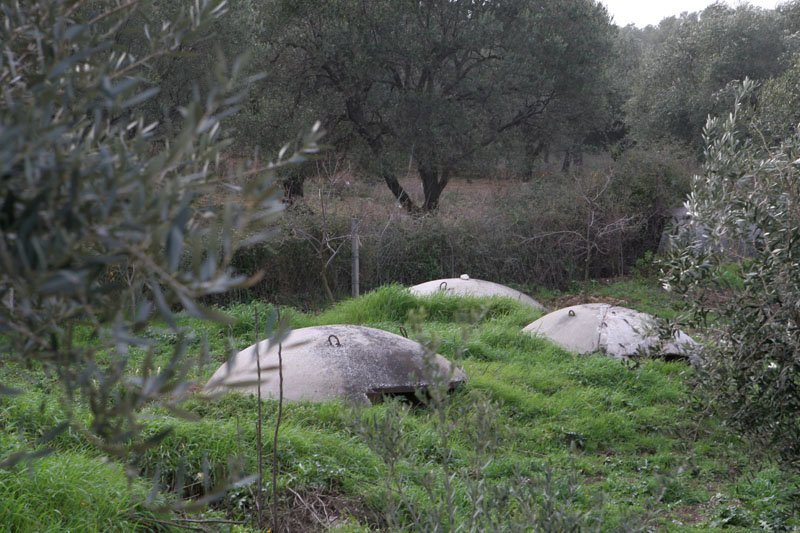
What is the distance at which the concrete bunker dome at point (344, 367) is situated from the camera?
6898 mm

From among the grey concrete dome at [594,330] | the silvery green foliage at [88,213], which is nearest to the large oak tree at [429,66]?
the grey concrete dome at [594,330]

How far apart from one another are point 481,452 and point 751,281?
6.20 ft

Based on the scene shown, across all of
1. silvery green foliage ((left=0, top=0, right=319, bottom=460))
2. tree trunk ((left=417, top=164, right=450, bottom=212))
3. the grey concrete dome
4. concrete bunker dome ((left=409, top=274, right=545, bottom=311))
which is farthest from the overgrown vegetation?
concrete bunker dome ((left=409, top=274, right=545, bottom=311))

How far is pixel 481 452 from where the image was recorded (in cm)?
305

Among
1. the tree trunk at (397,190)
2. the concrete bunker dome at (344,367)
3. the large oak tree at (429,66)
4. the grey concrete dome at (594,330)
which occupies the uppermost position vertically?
the large oak tree at (429,66)

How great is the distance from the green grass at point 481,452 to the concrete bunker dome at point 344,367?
33 centimetres

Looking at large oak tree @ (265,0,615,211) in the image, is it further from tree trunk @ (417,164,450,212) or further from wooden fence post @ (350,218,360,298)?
wooden fence post @ (350,218,360,298)

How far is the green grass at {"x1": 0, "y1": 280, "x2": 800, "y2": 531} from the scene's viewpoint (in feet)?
11.1

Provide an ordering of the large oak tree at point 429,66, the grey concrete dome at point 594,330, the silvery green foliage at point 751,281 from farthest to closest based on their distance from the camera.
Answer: the large oak tree at point 429,66 → the grey concrete dome at point 594,330 → the silvery green foliage at point 751,281

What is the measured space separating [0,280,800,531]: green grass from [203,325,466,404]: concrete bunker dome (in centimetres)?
33

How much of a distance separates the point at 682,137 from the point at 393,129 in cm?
1105

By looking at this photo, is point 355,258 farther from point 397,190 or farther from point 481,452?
point 481,452

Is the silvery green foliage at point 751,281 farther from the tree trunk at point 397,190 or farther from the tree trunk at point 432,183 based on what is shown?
the tree trunk at point 432,183

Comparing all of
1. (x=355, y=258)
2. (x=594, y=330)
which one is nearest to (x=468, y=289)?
(x=355, y=258)
